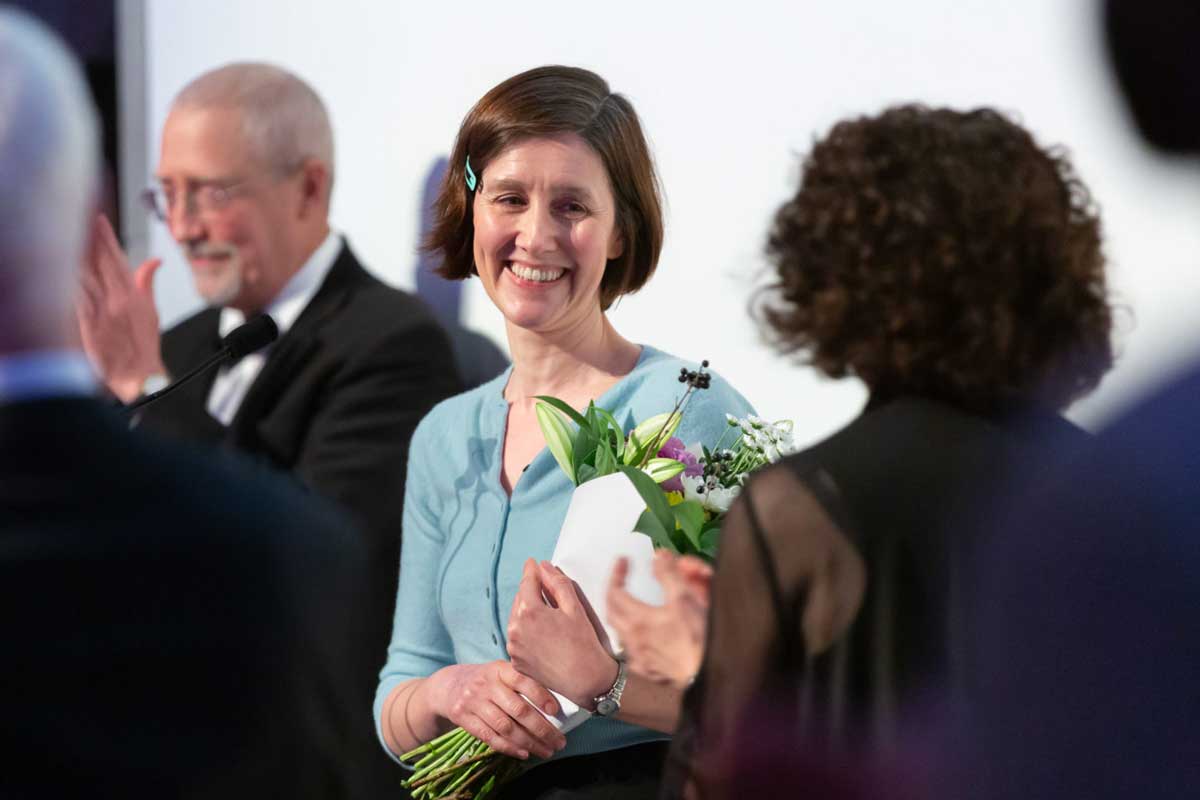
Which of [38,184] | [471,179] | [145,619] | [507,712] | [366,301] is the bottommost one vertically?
[507,712]

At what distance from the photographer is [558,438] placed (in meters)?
1.96

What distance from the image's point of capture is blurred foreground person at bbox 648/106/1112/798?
1.33 meters

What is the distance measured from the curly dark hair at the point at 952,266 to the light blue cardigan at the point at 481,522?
61 cm

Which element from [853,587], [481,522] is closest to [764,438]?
[481,522]

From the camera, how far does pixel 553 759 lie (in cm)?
194

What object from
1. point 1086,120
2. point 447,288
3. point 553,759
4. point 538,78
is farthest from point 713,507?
point 447,288

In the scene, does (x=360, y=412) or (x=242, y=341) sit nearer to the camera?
(x=242, y=341)

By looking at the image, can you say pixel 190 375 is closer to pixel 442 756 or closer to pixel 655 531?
pixel 442 756

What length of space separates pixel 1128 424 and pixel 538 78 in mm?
1083

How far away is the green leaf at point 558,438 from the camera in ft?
6.41

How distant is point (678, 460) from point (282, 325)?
4.78ft

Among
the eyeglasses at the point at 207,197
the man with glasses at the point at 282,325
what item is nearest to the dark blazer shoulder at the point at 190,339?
the man with glasses at the point at 282,325

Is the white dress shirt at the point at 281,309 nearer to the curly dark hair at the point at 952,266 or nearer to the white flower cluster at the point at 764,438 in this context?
the white flower cluster at the point at 764,438

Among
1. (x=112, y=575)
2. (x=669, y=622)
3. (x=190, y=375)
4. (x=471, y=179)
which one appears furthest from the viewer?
(x=471, y=179)
